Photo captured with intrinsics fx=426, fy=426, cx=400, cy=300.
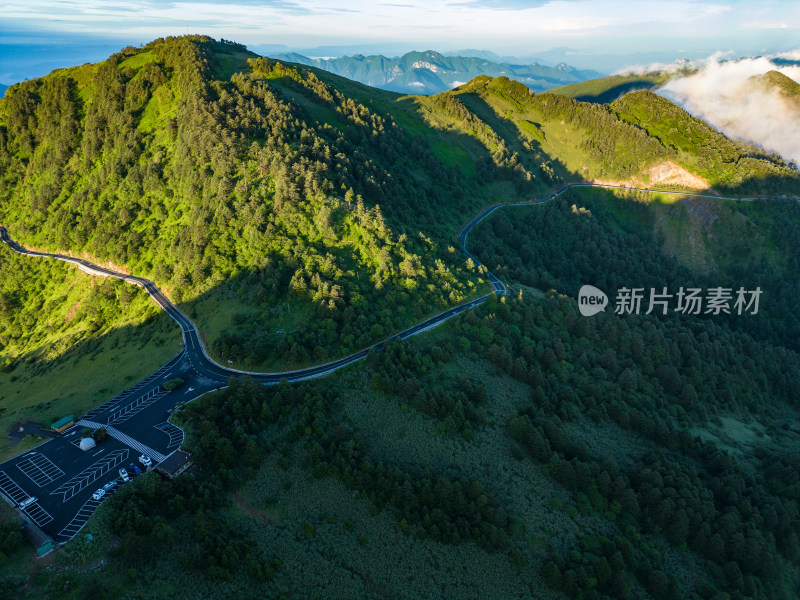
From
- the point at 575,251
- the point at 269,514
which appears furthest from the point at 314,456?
the point at 575,251

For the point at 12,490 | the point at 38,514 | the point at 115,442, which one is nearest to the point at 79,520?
the point at 38,514

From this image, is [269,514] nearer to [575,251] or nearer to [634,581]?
[634,581]

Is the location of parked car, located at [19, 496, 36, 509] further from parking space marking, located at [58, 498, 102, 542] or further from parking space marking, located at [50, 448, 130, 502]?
parking space marking, located at [58, 498, 102, 542]

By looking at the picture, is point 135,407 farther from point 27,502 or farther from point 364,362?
point 364,362

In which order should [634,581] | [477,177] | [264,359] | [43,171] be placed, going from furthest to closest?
[477,177] → [43,171] → [264,359] → [634,581]

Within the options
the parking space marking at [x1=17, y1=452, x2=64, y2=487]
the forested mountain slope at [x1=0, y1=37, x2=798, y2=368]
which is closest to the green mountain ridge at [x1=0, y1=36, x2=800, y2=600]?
the forested mountain slope at [x1=0, y1=37, x2=798, y2=368]

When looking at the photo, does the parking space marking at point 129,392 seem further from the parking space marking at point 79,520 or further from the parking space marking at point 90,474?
the parking space marking at point 79,520

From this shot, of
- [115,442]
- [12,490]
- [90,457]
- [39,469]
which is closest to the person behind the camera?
[12,490]
